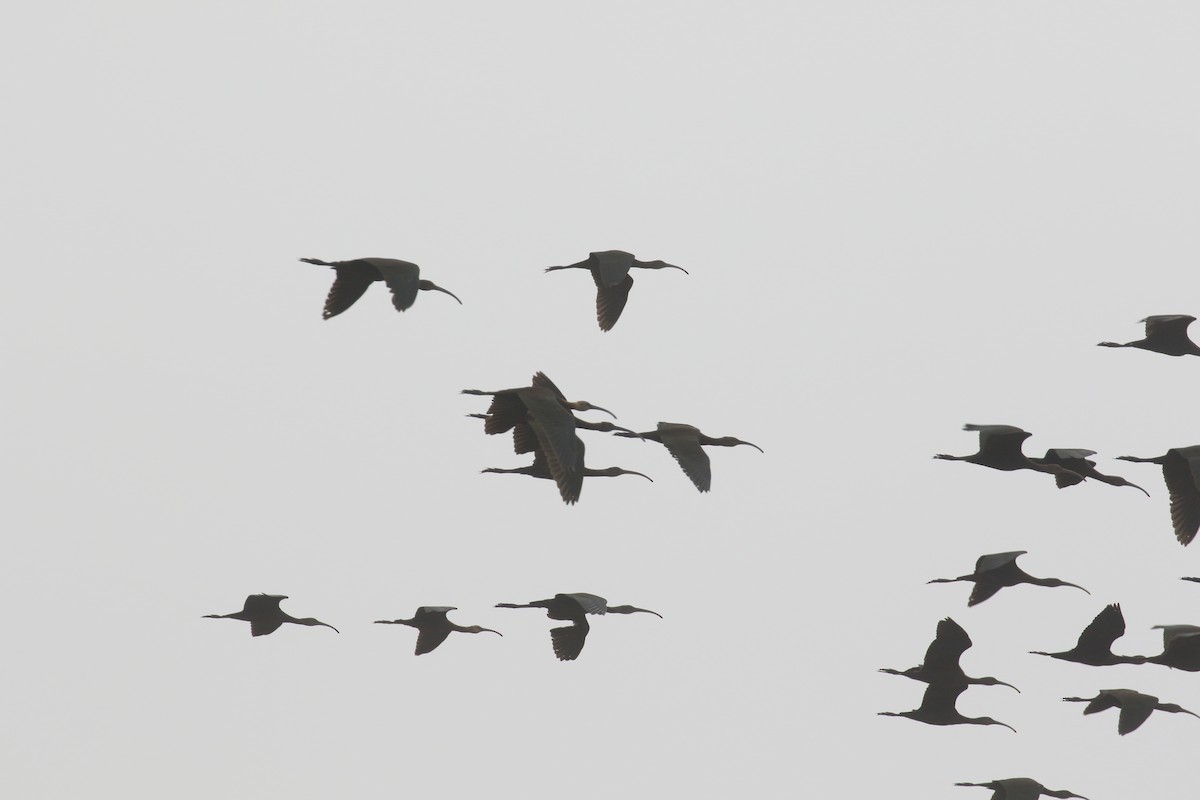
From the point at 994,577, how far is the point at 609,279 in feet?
23.0

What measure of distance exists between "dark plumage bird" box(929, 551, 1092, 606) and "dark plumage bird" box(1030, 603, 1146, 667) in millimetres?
1074

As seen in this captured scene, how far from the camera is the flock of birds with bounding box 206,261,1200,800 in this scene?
25875mm

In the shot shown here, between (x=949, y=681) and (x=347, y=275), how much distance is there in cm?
1027

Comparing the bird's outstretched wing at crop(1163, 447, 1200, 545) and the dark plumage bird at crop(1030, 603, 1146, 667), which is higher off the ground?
the bird's outstretched wing at crop(1163, 447, 1200, 545)

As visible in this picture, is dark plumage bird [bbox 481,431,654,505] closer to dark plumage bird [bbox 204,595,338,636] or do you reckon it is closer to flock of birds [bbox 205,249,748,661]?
flock of birds [bbox 205,249,748,661]

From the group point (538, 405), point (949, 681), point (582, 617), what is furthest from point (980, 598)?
point (538, 405)

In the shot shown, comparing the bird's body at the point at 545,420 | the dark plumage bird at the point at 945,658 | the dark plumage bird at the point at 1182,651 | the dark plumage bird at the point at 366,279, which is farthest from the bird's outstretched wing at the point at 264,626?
the dark plumage bird at the point at 1182,651

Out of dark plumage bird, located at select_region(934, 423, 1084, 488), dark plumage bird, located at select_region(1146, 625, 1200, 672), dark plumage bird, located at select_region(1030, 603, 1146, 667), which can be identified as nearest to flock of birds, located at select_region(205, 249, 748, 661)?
dark plumage bird, located at select_region(934, 423, 1084, 488)

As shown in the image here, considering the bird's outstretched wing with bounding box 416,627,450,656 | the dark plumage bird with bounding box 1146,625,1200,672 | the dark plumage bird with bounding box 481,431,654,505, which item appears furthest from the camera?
the bird's outstretched wing with bounding box 416,627,450,656

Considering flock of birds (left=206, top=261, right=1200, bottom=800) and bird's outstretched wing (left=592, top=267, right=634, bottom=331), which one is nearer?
flock of birds (left=206, top=261, right=1200, bottom=800)

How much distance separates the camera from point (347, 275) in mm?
26125

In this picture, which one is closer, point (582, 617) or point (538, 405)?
point (538, 405)

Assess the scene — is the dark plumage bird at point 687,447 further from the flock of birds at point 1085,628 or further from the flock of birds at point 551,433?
the flock of birds at point 1085,628

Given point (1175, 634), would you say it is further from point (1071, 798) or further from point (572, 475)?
point (572, 475)
